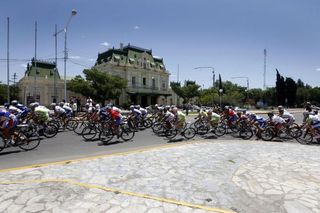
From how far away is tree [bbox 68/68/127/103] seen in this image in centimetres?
4630

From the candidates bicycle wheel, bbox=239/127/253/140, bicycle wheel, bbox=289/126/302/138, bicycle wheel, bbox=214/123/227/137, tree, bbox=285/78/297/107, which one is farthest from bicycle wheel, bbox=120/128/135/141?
tree, bbox=285/78/297/107

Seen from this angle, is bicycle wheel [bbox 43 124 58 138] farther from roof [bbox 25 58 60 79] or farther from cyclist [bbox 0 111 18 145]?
A: roof [bbox 25 58 60 79]

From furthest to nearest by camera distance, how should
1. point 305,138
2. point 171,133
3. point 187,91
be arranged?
point 187,91 → point 171,133 → point 305,138

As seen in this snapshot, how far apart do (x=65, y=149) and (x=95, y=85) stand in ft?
123

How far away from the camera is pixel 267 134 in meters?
14.4

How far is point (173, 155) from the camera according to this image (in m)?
9.50

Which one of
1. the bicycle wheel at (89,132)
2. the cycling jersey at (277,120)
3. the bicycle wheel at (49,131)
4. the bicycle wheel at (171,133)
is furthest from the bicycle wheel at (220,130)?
the bicycle wheel at (49,131)

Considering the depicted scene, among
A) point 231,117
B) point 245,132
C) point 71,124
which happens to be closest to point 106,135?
point 71,124

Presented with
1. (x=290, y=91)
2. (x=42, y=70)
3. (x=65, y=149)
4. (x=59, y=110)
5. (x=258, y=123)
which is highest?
(x=42, y=70)

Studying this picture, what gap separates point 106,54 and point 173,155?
57.9 meters

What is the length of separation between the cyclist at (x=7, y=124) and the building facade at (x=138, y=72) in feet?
159

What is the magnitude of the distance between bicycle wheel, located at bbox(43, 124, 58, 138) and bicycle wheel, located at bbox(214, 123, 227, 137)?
877 cm

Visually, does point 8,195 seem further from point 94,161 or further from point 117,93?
point 117,93

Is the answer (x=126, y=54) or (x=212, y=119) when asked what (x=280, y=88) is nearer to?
(x=126, y=54)
